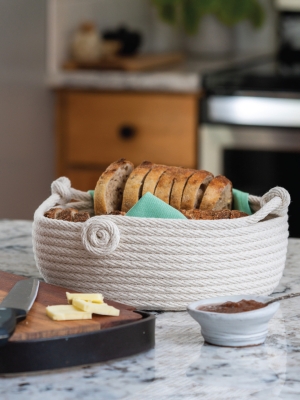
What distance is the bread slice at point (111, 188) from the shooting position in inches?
44.0

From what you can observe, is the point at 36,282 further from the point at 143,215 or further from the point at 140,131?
the point at 140,131

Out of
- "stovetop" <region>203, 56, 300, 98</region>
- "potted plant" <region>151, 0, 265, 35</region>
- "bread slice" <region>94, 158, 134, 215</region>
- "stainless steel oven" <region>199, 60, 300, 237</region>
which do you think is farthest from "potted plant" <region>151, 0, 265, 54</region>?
"bread slice" <region>94, 158, 134, 215</region>

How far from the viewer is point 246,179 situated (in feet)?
9.00

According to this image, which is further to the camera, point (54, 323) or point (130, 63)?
point (130, 63)

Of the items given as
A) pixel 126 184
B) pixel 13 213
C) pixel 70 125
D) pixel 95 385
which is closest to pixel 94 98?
pixel 70 125

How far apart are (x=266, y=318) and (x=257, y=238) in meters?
0.20

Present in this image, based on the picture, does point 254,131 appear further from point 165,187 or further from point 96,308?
point 96,308

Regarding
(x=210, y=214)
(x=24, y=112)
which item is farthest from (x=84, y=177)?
(x=210, y=214)

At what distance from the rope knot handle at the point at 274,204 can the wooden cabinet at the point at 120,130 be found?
5.99 ft

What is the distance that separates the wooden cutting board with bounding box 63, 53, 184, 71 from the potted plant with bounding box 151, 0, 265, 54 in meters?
0.29

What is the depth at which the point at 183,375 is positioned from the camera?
29.2 inches

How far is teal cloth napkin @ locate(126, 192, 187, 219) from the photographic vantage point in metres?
0.98

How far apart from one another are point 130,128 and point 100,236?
6.80 feet

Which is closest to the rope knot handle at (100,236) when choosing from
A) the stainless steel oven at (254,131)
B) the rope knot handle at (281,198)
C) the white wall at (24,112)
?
the rope knot handle at (281,198)
